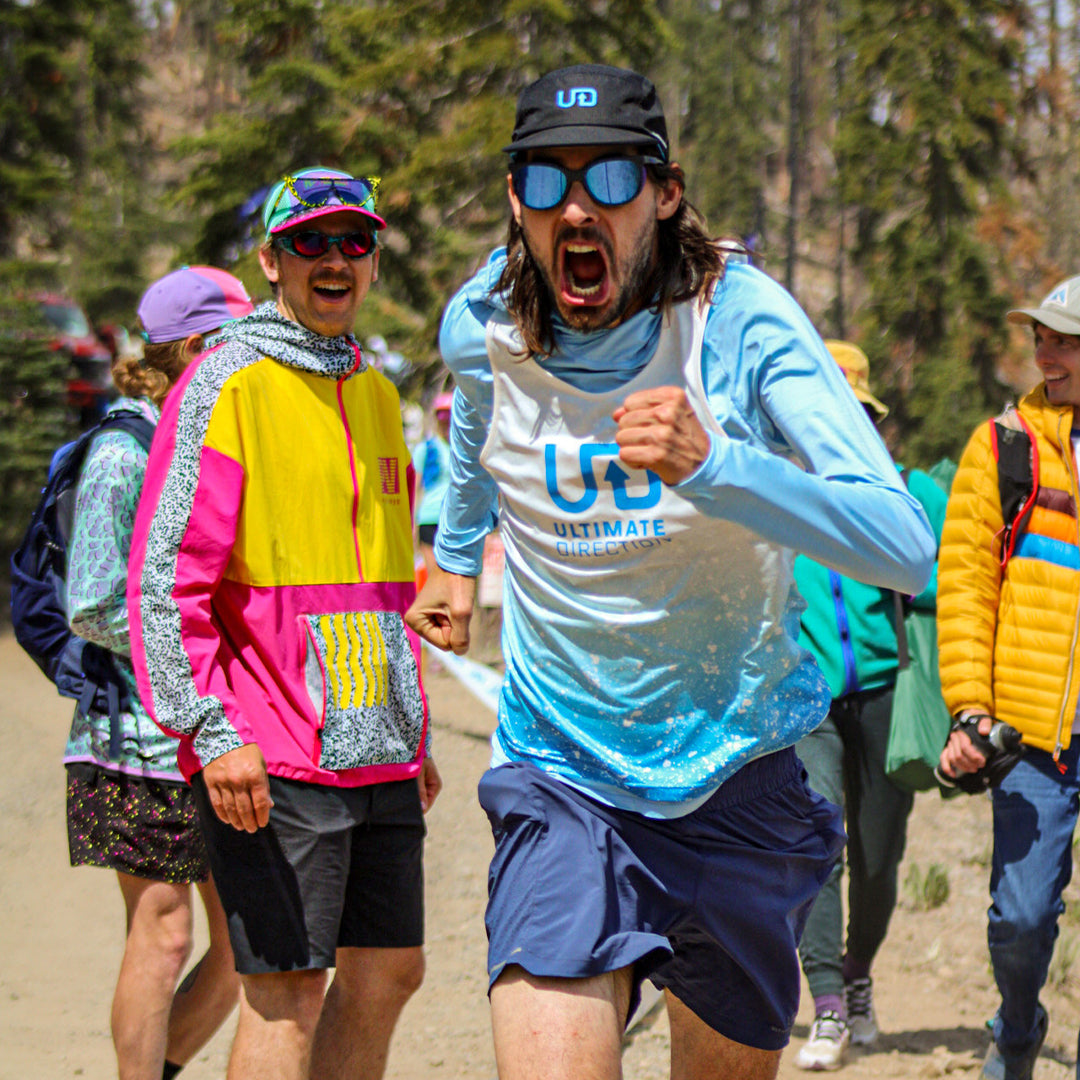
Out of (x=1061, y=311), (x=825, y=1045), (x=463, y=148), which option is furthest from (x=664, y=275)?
(x=463, y=148)

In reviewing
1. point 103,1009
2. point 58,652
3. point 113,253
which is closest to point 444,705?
point 103,1009

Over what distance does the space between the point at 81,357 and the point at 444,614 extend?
17.0 meters

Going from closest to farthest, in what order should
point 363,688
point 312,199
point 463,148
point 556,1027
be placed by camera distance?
point 556,1027
point 363,688
point 312,199
point 463,148

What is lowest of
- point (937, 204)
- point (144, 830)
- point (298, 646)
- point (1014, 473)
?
point (144, 830)

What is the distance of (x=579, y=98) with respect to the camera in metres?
2.50

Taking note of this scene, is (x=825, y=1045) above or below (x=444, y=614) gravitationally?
below

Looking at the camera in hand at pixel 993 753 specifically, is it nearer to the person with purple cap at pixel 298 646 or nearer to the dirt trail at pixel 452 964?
the dirt trail at pixel 452 964

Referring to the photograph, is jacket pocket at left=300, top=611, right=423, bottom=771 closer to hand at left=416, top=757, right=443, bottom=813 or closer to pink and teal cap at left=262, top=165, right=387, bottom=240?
hand at left=416, top=757, right=443, bottom=813

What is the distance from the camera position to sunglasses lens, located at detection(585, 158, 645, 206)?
8.09ft

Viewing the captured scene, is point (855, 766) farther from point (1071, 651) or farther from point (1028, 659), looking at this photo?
point (1071, 651)

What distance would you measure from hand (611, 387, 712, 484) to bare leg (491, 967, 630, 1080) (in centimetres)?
89

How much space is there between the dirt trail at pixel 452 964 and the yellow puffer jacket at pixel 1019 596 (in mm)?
1472

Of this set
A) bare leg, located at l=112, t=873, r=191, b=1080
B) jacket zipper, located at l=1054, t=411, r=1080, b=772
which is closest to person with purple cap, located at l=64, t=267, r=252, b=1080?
bare leg, located at l=112, t=873, r=191, b=1080

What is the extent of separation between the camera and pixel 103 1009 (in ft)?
16.9
